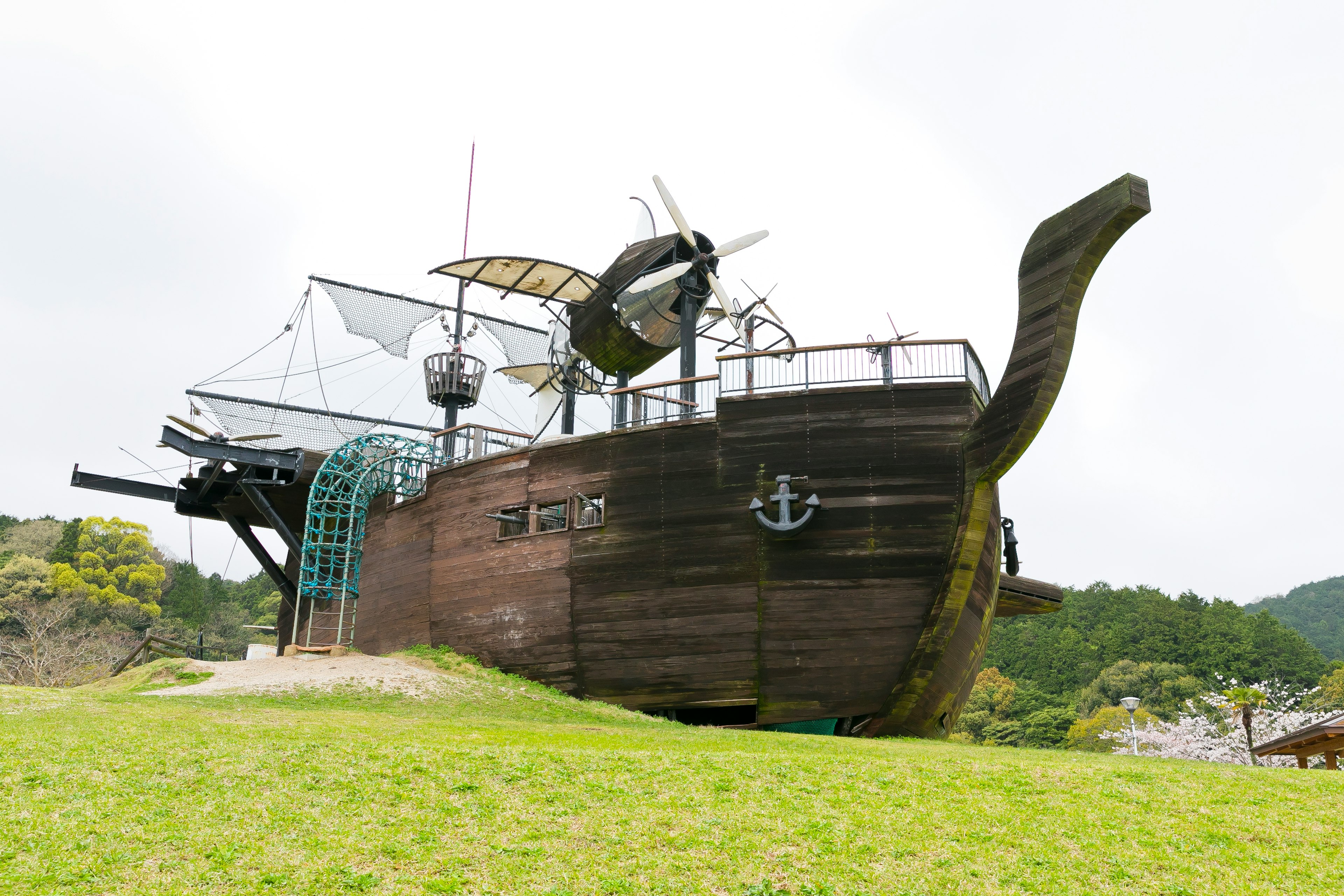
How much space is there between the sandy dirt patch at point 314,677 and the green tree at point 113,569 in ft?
151

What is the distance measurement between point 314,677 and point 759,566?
758 cm

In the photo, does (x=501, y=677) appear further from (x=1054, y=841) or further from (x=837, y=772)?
(x=1054, y=841)

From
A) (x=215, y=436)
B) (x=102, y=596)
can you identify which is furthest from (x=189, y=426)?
(x=102, y=596)

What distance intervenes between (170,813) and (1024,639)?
232ft

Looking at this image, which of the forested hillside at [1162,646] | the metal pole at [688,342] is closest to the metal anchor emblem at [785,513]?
the metal pole at [688,342]

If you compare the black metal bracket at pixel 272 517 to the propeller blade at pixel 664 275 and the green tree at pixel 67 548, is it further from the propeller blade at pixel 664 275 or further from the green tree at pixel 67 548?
the green tree at pixel 67 548

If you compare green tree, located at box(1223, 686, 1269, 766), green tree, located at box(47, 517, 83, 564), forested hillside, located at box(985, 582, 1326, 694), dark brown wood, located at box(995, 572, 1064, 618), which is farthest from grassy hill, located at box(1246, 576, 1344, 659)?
green tree, located at box(47, 517, 83, 564)

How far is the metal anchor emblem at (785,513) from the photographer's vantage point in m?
14.7

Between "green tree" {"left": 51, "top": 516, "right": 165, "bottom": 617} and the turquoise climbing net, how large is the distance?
41958 millimetres

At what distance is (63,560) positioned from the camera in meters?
60.3

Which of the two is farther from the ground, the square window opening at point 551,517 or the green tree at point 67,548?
the green tree at point 67,548

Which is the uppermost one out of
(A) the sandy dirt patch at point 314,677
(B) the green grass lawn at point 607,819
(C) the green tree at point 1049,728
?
(A) the sandy dirt patch at point 314,677

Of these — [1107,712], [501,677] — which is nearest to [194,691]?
[501,677]

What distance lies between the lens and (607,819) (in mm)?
7613
